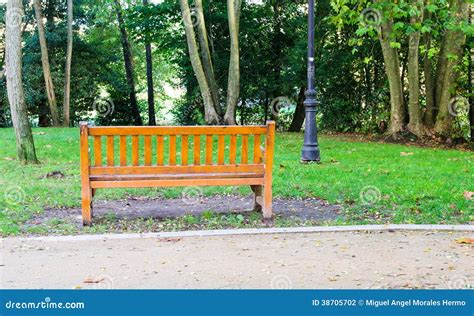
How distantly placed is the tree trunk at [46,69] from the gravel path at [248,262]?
19.4m

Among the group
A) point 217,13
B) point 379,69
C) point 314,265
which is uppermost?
point 217,13

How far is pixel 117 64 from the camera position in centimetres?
3020

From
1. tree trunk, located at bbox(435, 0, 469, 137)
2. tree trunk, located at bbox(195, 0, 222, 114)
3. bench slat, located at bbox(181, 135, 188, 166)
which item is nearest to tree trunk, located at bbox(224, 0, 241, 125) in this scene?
tree trunk, located at bbox(195, 0, 222, 114)

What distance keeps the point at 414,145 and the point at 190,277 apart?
12225 mm

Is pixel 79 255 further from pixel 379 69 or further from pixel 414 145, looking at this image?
pixel 379 69

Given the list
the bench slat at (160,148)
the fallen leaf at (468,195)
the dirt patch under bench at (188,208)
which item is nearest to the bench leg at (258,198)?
the dirt patch under bench at (188,208)

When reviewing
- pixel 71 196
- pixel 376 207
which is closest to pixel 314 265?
pixel 376 207

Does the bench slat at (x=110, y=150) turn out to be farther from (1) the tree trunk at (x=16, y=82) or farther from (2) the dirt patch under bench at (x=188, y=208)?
(1) the tree trunk at (x=16, y=82)

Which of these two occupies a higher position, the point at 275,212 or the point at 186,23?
the point at 186,23
